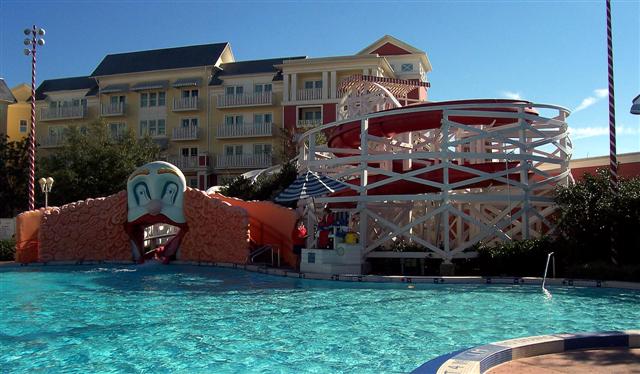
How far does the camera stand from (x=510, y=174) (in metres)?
17.7

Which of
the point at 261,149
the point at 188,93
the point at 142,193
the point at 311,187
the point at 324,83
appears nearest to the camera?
the point at 311,187

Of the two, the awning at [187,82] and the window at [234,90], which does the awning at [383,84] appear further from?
the awning at [187,82]

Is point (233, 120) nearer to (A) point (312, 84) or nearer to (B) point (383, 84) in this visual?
(A) point (312, 84)

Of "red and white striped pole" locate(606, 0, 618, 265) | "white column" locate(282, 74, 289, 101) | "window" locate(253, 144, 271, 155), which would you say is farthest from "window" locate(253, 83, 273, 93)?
"red and white striped pole" locate(606, 0, 618, 265)

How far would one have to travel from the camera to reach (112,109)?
1750 inches

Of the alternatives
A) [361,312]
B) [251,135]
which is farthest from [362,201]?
[251,135]

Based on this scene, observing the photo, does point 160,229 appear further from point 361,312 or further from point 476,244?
point 361,312

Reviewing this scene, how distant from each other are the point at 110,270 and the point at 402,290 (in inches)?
453

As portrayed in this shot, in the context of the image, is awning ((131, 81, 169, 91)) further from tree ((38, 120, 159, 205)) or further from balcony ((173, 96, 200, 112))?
tree ((38, 120, 159, 205))

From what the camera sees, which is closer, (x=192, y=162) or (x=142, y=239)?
(x=142, y=239)

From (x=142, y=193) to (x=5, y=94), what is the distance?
109 feet

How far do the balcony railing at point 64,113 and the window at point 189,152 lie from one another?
9.08m

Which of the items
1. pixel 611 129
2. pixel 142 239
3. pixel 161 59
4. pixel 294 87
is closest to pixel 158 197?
pixel 142 239

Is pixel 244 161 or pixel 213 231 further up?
pixel 244 161
